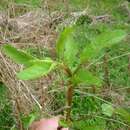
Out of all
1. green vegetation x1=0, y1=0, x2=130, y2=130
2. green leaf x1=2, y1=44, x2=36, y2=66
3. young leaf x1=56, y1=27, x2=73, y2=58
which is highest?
young leaf x1=56, y1=27, x2=73, y2=58

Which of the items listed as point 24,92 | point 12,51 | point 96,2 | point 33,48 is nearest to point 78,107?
point 33,48

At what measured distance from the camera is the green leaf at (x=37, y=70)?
0.90 meters

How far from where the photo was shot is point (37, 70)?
36.0 inches

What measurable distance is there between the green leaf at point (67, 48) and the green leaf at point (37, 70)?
6 centimetres

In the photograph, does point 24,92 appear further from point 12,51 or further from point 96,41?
point 96,41

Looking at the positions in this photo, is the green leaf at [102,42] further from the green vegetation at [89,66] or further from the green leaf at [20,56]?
the green leaf at [20,56]

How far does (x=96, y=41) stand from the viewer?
94 centimetres

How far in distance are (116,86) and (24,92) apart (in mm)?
1210

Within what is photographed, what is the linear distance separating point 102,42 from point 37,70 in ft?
0.51

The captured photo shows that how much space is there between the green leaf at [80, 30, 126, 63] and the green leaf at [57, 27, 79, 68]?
0.17ft

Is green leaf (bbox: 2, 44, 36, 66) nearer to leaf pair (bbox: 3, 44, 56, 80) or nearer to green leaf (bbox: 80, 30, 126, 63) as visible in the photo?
leaf pair (bbox: 3, 44, 56, 80)

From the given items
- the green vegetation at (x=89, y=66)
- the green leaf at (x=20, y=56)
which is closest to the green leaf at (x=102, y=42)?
the green vegetation at (x=89, y=66)

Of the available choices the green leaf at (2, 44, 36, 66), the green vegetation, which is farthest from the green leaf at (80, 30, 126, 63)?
the green leaf at (2, 44, 36, 66)

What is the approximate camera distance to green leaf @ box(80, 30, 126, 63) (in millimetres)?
936
